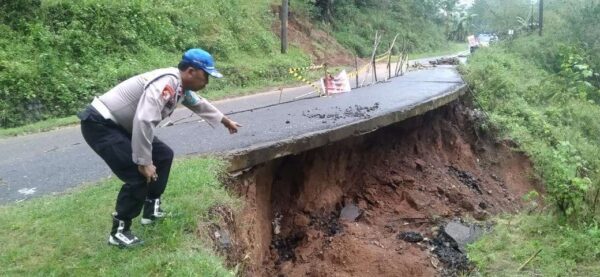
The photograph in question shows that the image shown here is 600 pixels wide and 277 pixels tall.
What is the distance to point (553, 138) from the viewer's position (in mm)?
13633

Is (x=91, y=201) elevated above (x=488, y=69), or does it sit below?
above

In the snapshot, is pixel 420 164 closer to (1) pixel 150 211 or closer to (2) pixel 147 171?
(1) pixel 150 211

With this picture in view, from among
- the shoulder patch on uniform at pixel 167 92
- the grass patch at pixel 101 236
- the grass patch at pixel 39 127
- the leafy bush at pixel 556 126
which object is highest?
the shoulder patch on uniform at pixel 167 92

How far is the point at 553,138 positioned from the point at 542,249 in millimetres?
8261

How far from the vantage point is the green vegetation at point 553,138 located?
629cm

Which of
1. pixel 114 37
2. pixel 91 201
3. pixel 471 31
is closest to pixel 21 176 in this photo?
pixel 91 201

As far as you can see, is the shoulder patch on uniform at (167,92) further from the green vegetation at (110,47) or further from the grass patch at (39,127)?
the green vegetation at (110,47)

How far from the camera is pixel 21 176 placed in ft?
21.5

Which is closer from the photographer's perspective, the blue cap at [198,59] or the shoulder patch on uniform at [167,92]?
the shoulder patch on uniform at [167,92]

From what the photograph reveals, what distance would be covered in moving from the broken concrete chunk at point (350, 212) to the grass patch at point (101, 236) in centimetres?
264

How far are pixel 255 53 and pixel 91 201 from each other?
1524 cm

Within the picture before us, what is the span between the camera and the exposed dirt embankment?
641 centimetres

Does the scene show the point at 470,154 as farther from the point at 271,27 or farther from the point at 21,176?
the point at 271,27

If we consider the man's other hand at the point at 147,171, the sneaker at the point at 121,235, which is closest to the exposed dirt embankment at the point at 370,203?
the sneaker at the point at 121,235
